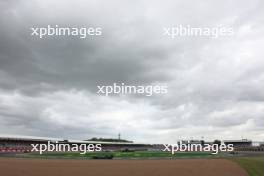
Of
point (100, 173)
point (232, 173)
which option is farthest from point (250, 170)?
point (100, 173)

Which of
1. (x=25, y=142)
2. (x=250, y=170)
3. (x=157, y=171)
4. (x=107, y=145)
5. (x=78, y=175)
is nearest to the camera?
(x=78, y=175)

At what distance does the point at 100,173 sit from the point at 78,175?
2.71m

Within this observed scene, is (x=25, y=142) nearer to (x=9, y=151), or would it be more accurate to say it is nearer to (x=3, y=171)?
(x=9, y=151)

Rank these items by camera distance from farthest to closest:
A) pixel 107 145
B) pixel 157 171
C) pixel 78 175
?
pixel 107 145 → pixel 157 171 → pixel 78 175

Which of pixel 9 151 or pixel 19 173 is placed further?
pixel 9 151

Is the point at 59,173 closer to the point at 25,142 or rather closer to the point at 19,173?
the point at 19,173

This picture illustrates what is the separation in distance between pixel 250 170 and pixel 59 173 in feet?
77.1

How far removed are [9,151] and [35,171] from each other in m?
61.9

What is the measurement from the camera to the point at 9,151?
98812 mm

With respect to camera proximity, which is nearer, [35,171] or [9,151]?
[35,171]

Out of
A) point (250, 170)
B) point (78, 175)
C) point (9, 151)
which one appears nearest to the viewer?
point (78, 175)

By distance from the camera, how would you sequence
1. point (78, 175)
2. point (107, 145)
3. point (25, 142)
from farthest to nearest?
point (107, 145) < point (25, 142) < point (78, 175)

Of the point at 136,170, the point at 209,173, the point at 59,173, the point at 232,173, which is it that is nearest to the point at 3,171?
the point at 59,173

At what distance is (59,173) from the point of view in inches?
1574
